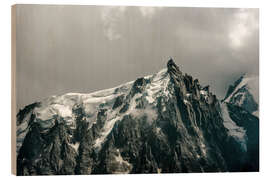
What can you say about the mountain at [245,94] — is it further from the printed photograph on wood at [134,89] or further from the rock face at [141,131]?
the rock face at [141,131]

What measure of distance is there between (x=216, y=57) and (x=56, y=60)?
4.53m

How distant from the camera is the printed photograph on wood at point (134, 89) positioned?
1403cm

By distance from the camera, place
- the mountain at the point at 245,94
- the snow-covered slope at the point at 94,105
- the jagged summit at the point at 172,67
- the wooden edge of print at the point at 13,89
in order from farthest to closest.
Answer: the mountain at the point at 245,94
the jagged summit at the point at 172,67
the snow-covered slope at the point at 94,105
the wooden edge of print at the point at 13,89

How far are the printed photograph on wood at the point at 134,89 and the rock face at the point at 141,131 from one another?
28 millimetres

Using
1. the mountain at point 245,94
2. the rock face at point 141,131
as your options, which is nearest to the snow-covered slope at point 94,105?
the rock face at point 141,131

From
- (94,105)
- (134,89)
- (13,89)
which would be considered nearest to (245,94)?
(134,89)

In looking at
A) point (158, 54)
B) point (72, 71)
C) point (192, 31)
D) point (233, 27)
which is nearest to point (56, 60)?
point (72, 71)

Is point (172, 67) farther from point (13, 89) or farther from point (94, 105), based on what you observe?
point (13, 89)

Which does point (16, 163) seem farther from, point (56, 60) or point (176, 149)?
point (176, 149)

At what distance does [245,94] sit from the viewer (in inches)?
585

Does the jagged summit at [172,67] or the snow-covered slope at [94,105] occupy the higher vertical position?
the jagged summit at [172,67]

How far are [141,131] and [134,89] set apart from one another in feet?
3.98

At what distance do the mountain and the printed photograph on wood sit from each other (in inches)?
1.1

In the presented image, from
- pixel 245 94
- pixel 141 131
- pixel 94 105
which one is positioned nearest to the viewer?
pixel 141 131
